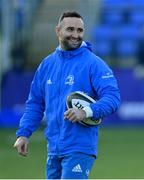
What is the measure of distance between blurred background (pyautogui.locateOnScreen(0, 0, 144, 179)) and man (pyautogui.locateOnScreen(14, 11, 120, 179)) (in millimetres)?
7903

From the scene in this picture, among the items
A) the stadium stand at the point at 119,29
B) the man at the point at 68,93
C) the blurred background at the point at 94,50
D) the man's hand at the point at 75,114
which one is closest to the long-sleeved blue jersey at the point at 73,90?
the man at the point at 68,93

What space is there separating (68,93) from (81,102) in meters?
0.18

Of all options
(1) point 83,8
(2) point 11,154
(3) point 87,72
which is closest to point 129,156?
(2) point 11,154

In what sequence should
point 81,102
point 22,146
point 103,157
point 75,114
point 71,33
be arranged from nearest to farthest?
point 75,114 < point 81,102 < point 71,33 < point 22,146 < point 103,157

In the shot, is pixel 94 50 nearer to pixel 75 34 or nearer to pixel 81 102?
pixel 75 34

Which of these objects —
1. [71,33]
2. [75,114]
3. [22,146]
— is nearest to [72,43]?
[71,33]

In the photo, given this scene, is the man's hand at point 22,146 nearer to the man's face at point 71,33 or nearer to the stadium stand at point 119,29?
the man's face at point 71,33

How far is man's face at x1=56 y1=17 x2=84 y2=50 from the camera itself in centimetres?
672

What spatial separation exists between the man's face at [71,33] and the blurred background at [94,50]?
26.6 feet

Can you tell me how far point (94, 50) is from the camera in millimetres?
20859

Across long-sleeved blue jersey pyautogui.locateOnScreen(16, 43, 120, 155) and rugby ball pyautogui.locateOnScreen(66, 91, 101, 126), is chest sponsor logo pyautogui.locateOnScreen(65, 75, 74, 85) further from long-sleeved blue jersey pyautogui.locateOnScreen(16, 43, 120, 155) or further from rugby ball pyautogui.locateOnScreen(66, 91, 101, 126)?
rugby ball pyautogui.locateOnScreen(66, 91, 101, 126)

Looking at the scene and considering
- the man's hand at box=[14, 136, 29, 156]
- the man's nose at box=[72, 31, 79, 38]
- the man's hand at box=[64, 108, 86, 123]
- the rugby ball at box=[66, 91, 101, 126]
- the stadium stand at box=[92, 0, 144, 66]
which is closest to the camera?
the man's hand at box=[64, 108, 86, 123]

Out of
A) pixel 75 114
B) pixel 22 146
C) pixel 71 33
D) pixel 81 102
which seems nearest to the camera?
pixel 75 114

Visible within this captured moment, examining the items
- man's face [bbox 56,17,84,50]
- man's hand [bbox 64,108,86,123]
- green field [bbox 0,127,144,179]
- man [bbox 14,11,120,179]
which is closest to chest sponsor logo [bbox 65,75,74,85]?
man [bbox 14,11,120,179]
